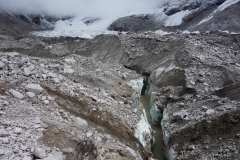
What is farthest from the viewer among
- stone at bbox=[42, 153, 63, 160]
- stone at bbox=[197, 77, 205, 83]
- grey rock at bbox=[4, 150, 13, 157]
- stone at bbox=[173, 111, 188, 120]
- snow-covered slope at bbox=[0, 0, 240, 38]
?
snow-covered slope at bbox=[0, 0, 240, 38]

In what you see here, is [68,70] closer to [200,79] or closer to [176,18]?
[200,79]

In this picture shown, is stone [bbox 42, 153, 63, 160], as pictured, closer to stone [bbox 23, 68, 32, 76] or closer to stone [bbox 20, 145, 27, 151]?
stone [bbox 20, 145, 27, 151]

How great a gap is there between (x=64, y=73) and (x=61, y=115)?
4.97 m

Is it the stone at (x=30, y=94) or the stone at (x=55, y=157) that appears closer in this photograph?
the stone at (x=55, y=157)

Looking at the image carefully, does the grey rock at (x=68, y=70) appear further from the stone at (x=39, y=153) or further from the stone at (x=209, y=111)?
the stone at (x=209, y=111)

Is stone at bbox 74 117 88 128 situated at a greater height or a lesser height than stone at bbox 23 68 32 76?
lesser

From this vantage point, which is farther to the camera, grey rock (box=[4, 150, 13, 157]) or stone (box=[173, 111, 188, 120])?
stone (box=[173, 111, 188, 120])

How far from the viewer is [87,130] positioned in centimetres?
927

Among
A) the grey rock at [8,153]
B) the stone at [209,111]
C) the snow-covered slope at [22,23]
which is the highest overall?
the snow-covered slope at [22,23]

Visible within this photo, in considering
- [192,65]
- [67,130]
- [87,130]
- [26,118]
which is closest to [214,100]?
[192,65]

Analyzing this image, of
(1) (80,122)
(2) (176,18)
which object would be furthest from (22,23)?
(1) (80,122)

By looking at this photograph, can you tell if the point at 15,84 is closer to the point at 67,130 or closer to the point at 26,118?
the point at 26,118

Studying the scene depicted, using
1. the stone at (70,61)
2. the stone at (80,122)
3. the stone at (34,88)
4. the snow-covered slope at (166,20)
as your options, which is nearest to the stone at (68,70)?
the stone at (70,61)

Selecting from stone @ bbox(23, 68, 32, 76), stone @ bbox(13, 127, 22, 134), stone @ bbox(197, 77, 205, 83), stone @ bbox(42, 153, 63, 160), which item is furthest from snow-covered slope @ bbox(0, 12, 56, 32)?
stone @ bbox(42, 153, 63, 160)
